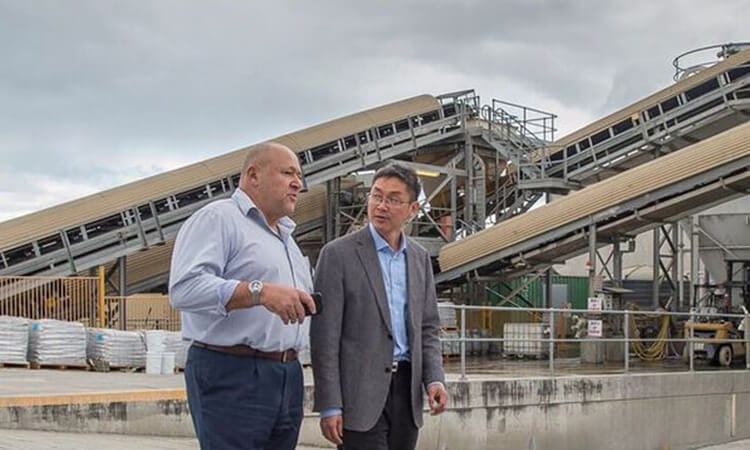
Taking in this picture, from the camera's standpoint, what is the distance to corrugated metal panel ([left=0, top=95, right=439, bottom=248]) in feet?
69.8

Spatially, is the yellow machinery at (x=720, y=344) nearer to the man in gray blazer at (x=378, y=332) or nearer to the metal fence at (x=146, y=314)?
the metal fence at (x=146, y=314)

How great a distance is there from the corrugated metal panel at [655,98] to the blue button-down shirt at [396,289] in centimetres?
2243

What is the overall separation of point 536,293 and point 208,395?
89.4 feet

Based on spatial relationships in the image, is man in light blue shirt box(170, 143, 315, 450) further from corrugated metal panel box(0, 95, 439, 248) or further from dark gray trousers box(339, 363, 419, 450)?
corrugated metal panel box(0, 95, 439, 248)

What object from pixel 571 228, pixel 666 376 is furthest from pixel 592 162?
pixel 666 376

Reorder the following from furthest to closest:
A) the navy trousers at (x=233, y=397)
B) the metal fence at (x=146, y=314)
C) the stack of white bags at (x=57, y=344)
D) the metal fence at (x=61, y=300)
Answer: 1. the metal fence at (x=146, y=314)
2. the metal fence at (x=61, y=300)
3. the stack of white bags at (x=57, y=344)
4. the navy trousers at (x=233, y=397)

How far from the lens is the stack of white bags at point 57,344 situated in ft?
46.1

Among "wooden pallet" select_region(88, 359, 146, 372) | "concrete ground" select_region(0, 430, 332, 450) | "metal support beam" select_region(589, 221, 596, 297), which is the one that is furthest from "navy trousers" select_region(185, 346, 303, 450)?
"metal support beam" select_region(589, 221, 596, 297)

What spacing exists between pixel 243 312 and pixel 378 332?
2.57 ft

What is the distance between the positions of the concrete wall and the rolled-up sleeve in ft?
17.9

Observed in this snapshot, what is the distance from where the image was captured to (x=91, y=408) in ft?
27.5

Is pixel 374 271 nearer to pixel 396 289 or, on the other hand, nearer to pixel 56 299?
pixel 396 289

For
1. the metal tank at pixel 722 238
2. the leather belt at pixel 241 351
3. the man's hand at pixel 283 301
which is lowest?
the leather belt at pixel 241 351

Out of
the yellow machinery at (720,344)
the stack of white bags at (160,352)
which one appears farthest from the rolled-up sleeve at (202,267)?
the yellow machinery at (720,344)
